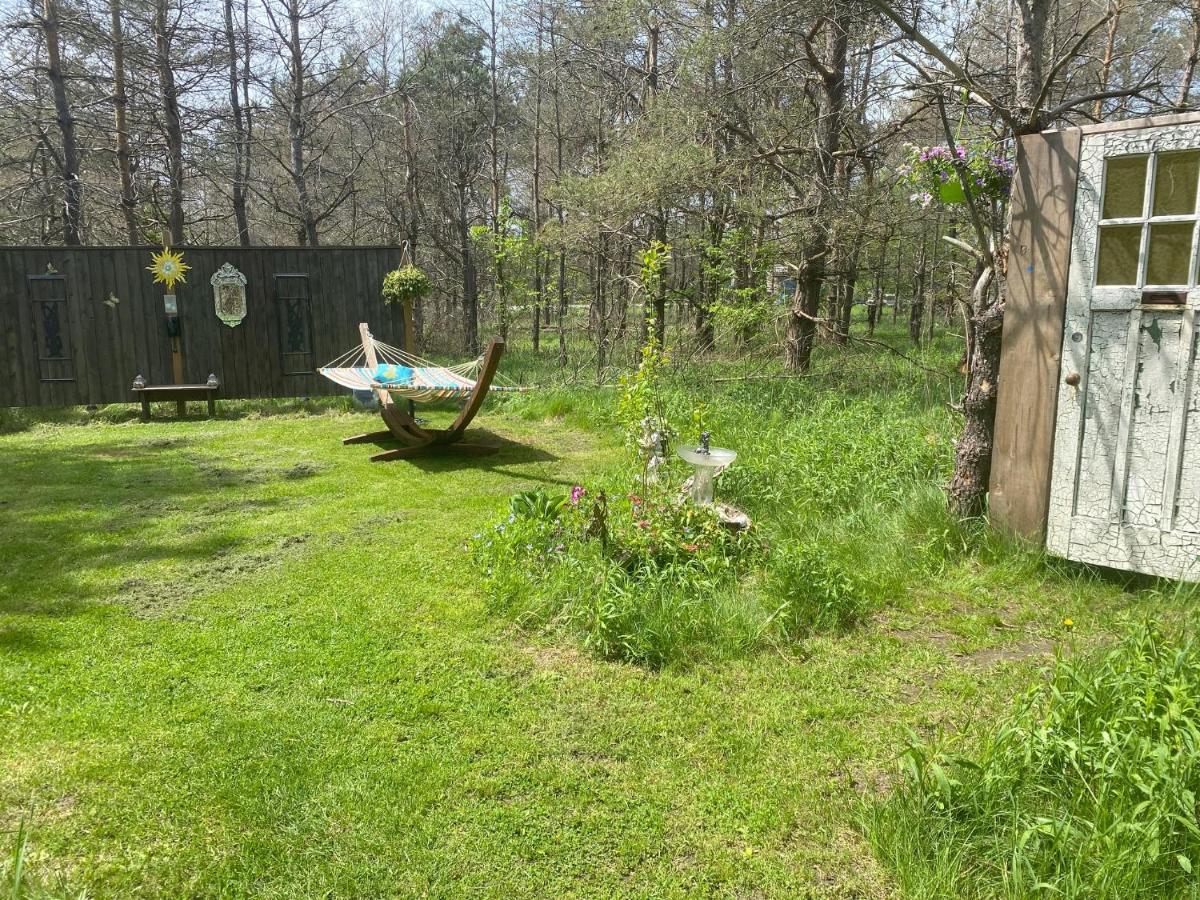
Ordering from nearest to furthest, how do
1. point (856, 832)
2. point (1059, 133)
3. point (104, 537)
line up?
point (856, 832) < point (1059, 133) < point (104, 537)

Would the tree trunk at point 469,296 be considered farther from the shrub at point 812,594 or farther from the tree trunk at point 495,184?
the shrub at point 812,594

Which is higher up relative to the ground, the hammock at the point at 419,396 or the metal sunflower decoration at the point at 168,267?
the metal sunflower decoration at the point at 168,267

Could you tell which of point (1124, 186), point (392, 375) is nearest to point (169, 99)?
point (392, 375)

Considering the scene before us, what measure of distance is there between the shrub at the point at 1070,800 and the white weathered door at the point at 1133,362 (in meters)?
0.94

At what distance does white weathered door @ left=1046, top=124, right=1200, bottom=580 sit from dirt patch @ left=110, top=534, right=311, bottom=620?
135 inches

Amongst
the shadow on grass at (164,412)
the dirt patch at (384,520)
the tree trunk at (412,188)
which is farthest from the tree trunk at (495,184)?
the dirt patch at (384,520)

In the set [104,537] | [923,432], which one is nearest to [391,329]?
[104,537]

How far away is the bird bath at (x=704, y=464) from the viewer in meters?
3.60

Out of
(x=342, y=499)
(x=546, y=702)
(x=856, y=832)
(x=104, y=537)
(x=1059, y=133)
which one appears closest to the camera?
(x=856, y=832)

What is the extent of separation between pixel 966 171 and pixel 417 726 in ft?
10.2

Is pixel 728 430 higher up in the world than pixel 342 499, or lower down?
higher up

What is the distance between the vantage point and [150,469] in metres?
5.69

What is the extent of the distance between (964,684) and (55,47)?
12356mm

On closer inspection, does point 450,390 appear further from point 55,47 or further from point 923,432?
point 55,47
